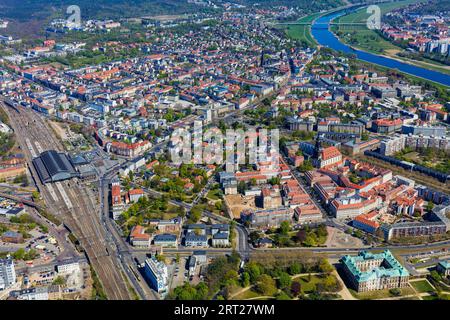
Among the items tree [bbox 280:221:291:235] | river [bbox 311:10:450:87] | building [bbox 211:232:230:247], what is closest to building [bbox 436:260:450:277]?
tree [bbox 280:221:291:235]

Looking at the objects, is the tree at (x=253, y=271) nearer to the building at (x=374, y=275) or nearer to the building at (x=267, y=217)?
the building at (x=374, y=275)

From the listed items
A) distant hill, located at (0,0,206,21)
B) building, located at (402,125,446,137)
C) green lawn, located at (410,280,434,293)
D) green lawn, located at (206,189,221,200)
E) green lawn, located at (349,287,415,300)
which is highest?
distant hill, located at (0,0,206,21)

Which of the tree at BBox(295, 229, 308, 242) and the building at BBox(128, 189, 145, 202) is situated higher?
the building at BBox(128, 189, 145, 202)

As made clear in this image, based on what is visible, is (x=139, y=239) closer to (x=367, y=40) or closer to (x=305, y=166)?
(x=305, y=166)

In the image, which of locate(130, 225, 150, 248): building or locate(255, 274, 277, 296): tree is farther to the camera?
locate(130, 225, 150, 248): building

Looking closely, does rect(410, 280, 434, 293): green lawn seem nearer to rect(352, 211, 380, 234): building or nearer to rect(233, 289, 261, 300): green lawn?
rect(352, 211, 380, 234): building

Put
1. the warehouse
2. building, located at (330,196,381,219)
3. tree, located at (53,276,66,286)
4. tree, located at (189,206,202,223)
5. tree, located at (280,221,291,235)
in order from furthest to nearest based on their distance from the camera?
the warehouse, building, located at (330,196,381,219), tree, located at (189,206,202,223), tree, located at (280,221,291,235), tree, located at (53,276,66,286)

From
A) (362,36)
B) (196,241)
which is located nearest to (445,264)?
(196,241)

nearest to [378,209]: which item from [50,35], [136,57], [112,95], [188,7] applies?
[112,95]

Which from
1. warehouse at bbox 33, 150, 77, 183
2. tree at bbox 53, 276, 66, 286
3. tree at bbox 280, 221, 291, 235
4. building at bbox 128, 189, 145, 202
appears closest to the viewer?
tree at bbox 53, 276, 66, 286
